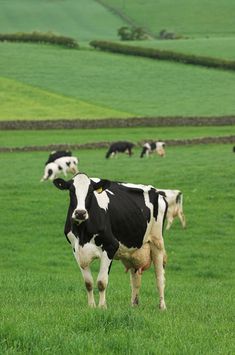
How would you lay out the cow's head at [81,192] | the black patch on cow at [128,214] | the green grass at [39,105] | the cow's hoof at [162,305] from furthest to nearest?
1. the green grass at [39,105]
2. the cow's hoof at [162,305]
3. the black patch on cow at [128,214]
4. the cow's head at [81,192]

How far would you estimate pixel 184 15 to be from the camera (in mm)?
140875

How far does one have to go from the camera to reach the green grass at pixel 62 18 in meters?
130

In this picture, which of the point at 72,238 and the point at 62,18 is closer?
the point at 72,238

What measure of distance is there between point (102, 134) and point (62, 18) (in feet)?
264

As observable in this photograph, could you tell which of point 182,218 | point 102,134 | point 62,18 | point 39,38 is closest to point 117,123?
point 102,134

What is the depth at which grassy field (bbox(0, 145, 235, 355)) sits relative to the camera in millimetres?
9469

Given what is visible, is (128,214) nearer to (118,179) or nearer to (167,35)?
(118,179)

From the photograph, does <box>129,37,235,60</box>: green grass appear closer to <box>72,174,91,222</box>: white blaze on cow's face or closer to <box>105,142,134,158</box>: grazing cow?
<box>105,142,134,158</box>: grazing cow

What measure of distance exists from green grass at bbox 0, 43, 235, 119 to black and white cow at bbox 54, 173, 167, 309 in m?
54.6

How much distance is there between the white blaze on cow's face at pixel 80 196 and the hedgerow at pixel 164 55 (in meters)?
82.9

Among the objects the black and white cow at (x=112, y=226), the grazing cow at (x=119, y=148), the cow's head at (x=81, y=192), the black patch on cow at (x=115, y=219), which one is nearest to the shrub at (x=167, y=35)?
the grazing cow at (x=119, y=148)

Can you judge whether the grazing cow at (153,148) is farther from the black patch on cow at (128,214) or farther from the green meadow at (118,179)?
the black patch on cow at (128,214)

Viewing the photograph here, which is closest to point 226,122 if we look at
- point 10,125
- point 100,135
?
point 100,135

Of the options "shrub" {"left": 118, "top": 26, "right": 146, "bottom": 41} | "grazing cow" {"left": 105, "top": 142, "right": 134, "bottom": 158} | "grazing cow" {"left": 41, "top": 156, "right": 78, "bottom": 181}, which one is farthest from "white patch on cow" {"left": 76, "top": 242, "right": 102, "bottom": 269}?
"shrub" {"left": 118, "top": 26, "right": 146, "bottom": 41}
